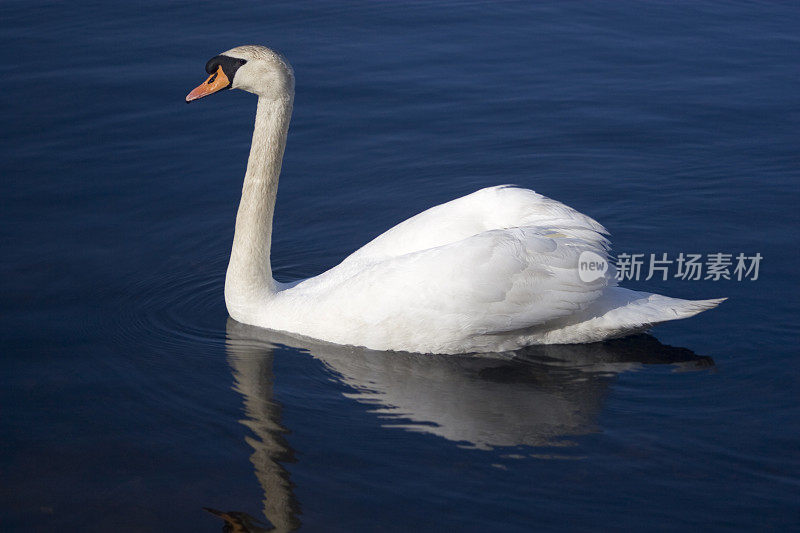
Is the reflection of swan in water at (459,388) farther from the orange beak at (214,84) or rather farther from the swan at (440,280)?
the orange beak at (214,84)

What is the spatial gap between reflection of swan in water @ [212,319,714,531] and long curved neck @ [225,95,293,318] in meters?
0.32

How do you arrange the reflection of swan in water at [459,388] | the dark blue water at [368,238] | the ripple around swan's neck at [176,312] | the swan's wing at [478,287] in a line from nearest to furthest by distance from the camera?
1. the dark blue water at [368,238]
2. the reflection of swan in water at [459,388]
3. the swan's wing at [478,287]
4. the ripple around swan's neck at [176,312]

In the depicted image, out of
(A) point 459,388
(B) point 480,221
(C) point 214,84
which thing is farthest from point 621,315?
(C) point 214,84

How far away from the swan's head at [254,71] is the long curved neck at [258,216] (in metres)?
0.14

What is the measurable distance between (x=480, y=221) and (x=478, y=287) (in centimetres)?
83

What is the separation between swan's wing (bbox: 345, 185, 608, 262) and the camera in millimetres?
8008

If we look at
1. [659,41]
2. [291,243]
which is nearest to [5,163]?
[291,243]

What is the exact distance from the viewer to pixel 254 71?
26.1 ft

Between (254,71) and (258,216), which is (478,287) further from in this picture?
(254,71)

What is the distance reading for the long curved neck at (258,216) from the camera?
8188 mm

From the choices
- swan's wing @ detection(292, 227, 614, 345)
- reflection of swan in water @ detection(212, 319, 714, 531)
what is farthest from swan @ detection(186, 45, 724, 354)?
reflection of swan in water @ detection(212, 319, 714, 531)

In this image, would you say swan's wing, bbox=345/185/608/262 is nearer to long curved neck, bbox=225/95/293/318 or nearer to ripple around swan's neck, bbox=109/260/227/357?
long curved neck, bbox=225/95/293/318

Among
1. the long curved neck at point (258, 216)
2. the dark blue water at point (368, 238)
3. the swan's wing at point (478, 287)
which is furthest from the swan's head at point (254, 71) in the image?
the dark blue water at point (368, 238)

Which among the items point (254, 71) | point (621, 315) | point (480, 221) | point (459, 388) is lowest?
point (459, 388)
